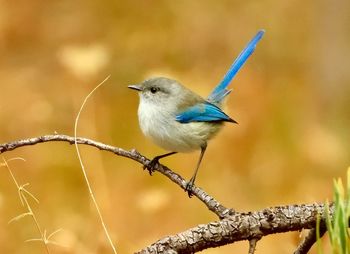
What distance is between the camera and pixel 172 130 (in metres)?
3.25

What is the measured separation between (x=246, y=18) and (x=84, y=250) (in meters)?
5.03

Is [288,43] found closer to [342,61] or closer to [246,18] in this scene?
[246,18]

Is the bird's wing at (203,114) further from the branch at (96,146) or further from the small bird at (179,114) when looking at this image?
the branch at (96,146)

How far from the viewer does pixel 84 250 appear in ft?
11.0

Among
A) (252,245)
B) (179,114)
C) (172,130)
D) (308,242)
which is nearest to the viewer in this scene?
(252,245)

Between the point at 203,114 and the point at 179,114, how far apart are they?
4.0 inches

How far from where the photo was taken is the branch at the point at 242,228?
1583 mm

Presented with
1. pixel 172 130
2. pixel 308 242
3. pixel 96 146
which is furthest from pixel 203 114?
pixel 308 242

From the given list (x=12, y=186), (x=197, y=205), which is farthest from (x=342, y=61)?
(x=12, y=186)

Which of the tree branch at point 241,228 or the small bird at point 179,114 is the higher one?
the small bird at point 179,114

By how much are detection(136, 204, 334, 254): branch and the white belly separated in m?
1.50

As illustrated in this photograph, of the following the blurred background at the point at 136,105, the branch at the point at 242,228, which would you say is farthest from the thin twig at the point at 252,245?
the blurred background at the point at 136,105

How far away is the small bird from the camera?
125 inches

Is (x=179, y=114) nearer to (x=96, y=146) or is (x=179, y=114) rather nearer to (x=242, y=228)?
(x=96, y=146)
